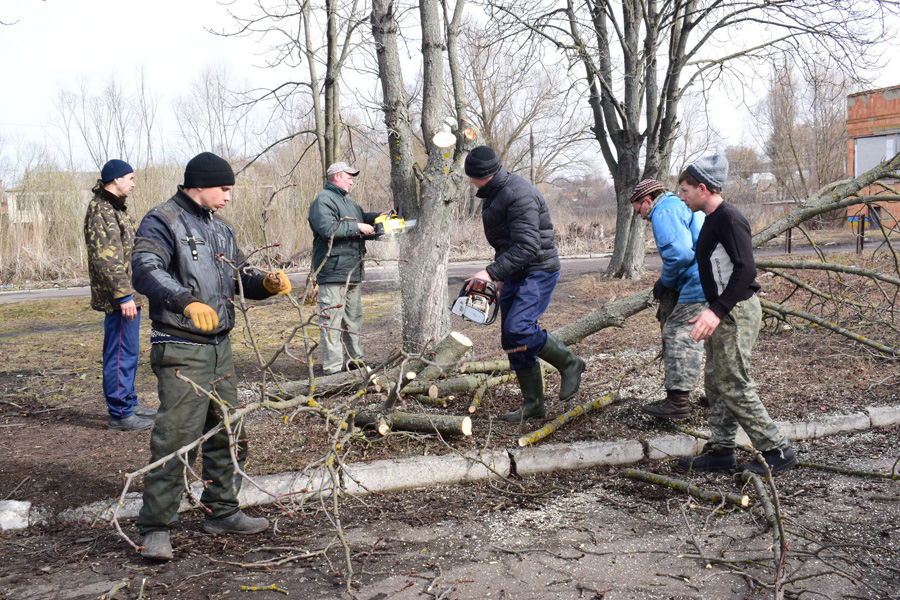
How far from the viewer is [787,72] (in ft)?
40.2

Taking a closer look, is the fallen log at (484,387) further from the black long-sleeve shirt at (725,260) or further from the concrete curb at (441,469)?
the black long-sleeve shirt at (725,260)

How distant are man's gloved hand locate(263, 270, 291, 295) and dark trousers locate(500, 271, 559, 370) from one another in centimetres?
173

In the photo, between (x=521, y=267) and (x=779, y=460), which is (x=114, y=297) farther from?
(x=779, y=460)

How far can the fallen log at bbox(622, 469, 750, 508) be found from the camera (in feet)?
11.1

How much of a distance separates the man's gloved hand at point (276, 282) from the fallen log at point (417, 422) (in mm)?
1154

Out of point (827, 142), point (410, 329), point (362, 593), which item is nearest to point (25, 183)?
point (410, 329)

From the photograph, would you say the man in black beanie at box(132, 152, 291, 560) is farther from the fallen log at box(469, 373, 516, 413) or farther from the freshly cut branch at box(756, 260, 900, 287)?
the freshly cut branch at box(756, 260, 900, 287)

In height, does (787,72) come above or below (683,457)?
above

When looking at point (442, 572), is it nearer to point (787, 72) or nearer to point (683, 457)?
point (683, 457)

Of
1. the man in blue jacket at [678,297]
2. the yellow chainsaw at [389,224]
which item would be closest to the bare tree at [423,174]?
the yellow chainsaw at [389,224]

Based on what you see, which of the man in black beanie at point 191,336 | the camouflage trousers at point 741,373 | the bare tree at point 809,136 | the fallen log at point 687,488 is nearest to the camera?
the man in black beanie at point 191,336

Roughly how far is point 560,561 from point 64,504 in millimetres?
2700

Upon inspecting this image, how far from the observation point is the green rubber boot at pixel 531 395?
188 inches

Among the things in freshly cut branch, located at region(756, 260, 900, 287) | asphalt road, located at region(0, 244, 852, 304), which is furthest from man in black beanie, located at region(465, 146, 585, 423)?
asphalt road, located at region(0, 244, 852, 304)
